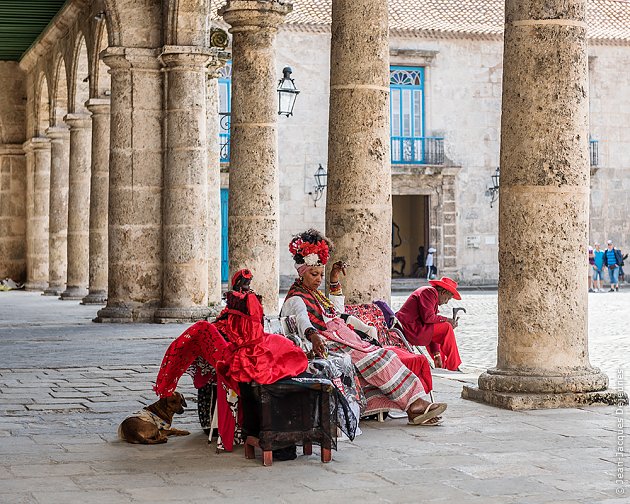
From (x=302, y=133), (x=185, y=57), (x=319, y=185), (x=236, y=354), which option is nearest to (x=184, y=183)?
(x=185, y=57)

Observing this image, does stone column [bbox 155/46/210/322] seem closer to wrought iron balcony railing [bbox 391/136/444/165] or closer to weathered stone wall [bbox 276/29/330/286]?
weathered stone wall [bbox 276/29/330/286]

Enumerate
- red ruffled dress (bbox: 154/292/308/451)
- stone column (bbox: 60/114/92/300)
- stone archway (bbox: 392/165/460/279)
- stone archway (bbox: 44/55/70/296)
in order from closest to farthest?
red ruffled dress (bbox: 154/292/308/451)
stone column (bbox: 60/114/92/300)
stone archway (bbox: 44/55/70/296)
stone archway (bbox: 392/165/460/279)

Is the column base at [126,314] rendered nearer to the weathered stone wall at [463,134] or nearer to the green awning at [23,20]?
the green awning at [23,20]

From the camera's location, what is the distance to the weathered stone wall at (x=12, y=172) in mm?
28406

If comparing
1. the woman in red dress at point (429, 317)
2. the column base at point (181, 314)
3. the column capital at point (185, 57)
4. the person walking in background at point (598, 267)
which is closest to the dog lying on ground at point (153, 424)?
the woman in red dress at point (429, 317)

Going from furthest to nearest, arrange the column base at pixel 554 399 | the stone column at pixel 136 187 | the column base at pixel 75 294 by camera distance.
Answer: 1. the column base at pixel 75 294
2. the stone column at pixel 136 187
3. the column base at pixel 554 399

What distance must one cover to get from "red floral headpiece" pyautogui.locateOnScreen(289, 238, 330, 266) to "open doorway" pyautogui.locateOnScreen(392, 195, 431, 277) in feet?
88.5

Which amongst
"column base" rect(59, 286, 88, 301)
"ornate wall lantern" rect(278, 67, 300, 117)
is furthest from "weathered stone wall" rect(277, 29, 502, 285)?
"ornate wall lantern" rect(278, 67, 300, 117)

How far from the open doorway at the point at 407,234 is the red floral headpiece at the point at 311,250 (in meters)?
27.0

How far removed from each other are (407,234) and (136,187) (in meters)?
20.0

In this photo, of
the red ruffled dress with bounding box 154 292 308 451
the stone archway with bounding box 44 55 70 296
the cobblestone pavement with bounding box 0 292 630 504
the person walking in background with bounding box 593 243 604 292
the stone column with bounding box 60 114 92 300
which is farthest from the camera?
the person walking in background with bounding box 593 243 604 292

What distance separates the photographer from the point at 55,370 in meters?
10.2

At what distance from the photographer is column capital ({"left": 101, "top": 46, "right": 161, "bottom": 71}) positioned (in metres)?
15.4

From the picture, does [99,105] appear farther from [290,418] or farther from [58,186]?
[290,418]
